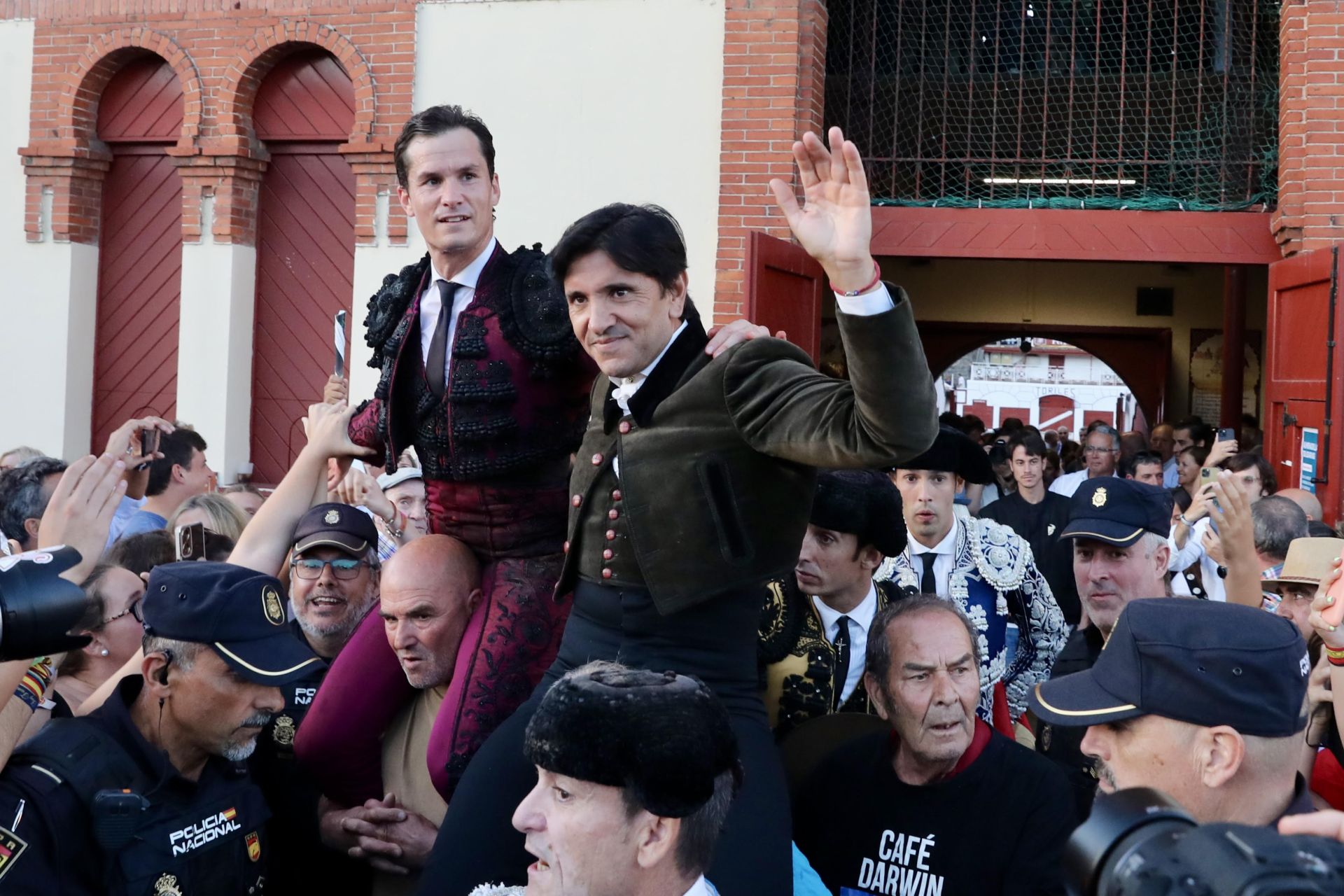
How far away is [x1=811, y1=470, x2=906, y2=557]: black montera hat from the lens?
401 centimetres

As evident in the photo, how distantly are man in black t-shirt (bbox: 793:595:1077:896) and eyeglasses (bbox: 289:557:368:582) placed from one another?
177 cm

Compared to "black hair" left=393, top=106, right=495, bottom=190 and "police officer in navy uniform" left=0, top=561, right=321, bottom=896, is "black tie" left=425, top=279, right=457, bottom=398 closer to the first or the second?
"black hair" left=393, top=106, right=495, bottom=190

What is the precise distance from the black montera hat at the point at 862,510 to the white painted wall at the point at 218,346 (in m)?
6.80

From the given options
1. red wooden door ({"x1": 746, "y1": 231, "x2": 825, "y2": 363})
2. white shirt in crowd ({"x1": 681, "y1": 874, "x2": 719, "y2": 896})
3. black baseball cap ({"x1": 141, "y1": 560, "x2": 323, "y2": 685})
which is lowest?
white shirt in crowd ({"x1": 681, "y1": 874, "x2": 719, "y2": 896})

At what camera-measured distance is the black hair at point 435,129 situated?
3.25 meters

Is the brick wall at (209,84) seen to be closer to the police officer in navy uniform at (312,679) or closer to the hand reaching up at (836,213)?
the police officer in navy uniform at (312,679)

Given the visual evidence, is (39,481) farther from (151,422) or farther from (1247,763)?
(1247,763)

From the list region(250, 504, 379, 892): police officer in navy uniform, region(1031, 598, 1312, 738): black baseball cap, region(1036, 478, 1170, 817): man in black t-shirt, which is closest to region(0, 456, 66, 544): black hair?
region(250, 504, 379, 892): police officer in navy uniform

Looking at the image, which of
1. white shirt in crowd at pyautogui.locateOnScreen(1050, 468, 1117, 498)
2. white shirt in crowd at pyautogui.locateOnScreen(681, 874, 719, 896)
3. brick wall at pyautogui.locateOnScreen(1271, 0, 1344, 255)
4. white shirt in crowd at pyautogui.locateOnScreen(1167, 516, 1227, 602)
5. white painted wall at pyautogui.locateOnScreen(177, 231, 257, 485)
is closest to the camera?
white shirt in crowd at pyautogui.locateOnScreen(681, 874, 719, 896)

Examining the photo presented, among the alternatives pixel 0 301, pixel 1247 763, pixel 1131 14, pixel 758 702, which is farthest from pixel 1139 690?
pixel 0 301

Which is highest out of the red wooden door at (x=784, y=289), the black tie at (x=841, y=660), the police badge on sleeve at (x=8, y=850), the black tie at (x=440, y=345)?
the red wooden door at (x=784, y=289)

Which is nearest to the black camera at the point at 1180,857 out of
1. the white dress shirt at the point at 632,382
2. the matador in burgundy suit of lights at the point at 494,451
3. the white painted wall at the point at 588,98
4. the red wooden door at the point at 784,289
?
the white dress shirt at the point at 632,382

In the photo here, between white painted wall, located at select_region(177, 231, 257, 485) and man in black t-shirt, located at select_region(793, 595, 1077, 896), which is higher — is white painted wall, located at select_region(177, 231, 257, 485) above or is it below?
above

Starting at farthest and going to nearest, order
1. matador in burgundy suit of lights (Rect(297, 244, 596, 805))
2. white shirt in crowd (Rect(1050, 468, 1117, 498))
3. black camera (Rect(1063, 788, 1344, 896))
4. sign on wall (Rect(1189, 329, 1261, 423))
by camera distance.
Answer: sign on wall (Rect(1189, 329, 1261, 423))
white shirt in crowd (Rect(1050, 468, 1117, 498))
matador in burgundy suit of lights (Rect(297, 244, 596, 805))
black camera (Rect(1063, 788, 1344, 896))
